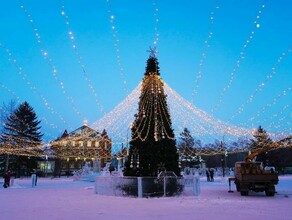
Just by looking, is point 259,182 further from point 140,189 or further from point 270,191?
point 140,189

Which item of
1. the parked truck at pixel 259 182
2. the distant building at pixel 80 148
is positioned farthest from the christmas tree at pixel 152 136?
the parked truck at pixel 259 182

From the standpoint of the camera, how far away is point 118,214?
10.0 metres

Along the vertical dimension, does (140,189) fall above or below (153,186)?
below

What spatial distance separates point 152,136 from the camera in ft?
57.6

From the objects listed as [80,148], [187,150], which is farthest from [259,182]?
[187,150]

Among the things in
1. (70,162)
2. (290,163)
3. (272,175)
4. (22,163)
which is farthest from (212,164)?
(272,175)

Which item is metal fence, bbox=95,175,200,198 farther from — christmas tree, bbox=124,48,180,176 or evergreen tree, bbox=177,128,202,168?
evergreen tree, bbox=177,128,202,168

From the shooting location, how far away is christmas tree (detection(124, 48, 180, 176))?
17250 mm

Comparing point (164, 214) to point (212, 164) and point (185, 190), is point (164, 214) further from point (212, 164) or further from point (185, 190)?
point (212, 164)

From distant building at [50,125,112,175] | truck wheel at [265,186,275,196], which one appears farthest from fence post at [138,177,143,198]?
truck wheel at [265,186,275,196]

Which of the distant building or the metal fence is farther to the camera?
the distant building

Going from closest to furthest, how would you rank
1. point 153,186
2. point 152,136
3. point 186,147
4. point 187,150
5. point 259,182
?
point 153,186
point 152,136
point 259,182
point 186,147
point 187,150

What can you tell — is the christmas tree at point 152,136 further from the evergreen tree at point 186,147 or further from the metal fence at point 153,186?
the evergreen tree at point 186,147

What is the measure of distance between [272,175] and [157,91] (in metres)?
7.41
